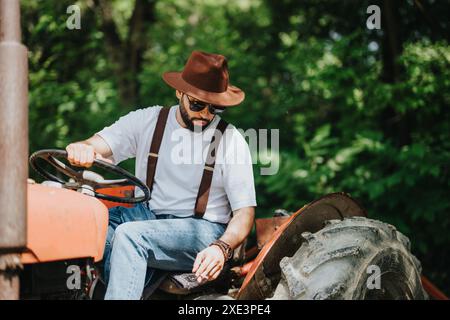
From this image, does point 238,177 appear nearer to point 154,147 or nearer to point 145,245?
point 154,147

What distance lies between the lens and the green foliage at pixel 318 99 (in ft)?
16.7

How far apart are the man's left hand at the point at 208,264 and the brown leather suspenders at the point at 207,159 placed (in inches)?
13.8

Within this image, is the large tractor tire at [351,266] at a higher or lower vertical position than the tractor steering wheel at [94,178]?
lower

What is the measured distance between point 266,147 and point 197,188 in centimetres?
293

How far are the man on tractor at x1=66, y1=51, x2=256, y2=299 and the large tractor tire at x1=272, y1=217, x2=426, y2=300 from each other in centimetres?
34

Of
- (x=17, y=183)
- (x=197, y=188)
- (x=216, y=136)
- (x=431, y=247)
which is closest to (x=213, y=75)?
(x=216, y=136)

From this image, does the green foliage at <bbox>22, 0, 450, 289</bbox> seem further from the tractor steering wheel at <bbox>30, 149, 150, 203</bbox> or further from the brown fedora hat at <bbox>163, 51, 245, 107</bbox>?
the tractor steering wheel at <bbox>30, 149, 150, 203</bbox>

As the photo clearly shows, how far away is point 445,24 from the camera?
569 centimetres

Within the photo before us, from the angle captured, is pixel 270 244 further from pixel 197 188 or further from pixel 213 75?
pixel 213 75

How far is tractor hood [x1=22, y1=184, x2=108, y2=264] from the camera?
2.06m

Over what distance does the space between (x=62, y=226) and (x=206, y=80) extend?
3.69 ft

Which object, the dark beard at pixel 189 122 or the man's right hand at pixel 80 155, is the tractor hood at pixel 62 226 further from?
the dark beard at pixel 189 122

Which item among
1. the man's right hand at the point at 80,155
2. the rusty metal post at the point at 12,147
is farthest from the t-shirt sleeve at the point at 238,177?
the rusty metal post at the point at 12,147

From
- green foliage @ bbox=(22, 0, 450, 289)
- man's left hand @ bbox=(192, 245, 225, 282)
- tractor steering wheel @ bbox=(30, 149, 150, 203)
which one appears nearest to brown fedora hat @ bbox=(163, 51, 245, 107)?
tractor steering wheel @ bbox=(30, 149, 150, 203)
